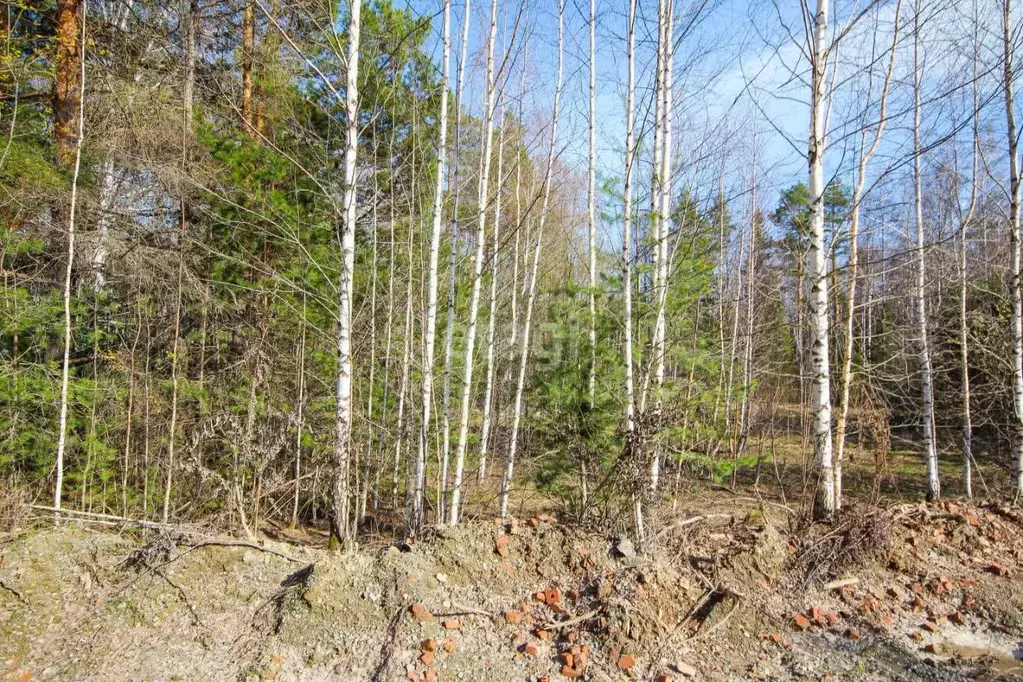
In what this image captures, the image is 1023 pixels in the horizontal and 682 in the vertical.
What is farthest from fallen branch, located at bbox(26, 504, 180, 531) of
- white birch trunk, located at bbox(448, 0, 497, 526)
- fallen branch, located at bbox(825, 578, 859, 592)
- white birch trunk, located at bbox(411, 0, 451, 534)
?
fallen branch, located at bbox(825, 578, 859, 592)

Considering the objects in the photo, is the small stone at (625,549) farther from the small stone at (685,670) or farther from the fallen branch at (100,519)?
the fallen branch at (100,519)

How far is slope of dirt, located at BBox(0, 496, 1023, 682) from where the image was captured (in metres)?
3.30

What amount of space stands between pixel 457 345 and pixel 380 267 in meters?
1.47

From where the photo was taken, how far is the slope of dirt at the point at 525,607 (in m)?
3.30

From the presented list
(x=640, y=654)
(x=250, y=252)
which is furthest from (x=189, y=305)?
(x=640, y=654)

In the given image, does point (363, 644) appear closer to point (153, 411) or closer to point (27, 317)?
point (153, 411)

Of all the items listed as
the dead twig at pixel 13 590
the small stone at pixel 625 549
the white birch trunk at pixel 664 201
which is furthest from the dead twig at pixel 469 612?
the dead twig at pixel 13 590

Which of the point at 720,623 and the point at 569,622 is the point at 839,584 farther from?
the point at 569,622

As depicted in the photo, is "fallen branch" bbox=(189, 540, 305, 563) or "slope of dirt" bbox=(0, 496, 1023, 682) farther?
"fallen branch" bbox=(189, 540, 305, 563)

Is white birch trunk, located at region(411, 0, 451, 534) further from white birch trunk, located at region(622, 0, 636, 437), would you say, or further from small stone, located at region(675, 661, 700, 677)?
small stone, located at region(675, 661, 700, 677)

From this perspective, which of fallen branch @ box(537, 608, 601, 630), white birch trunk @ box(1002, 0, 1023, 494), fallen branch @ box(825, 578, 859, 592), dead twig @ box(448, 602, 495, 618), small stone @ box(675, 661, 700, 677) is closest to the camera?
small stone @ box(675, 661, 700, 677)

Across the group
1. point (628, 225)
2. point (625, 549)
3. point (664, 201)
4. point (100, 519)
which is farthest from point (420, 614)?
point (664, 201)

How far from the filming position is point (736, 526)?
4672 millimetres

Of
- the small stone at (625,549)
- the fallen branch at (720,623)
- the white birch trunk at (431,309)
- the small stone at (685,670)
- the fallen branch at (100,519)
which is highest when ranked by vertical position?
the white birch trunk at (431,309)
